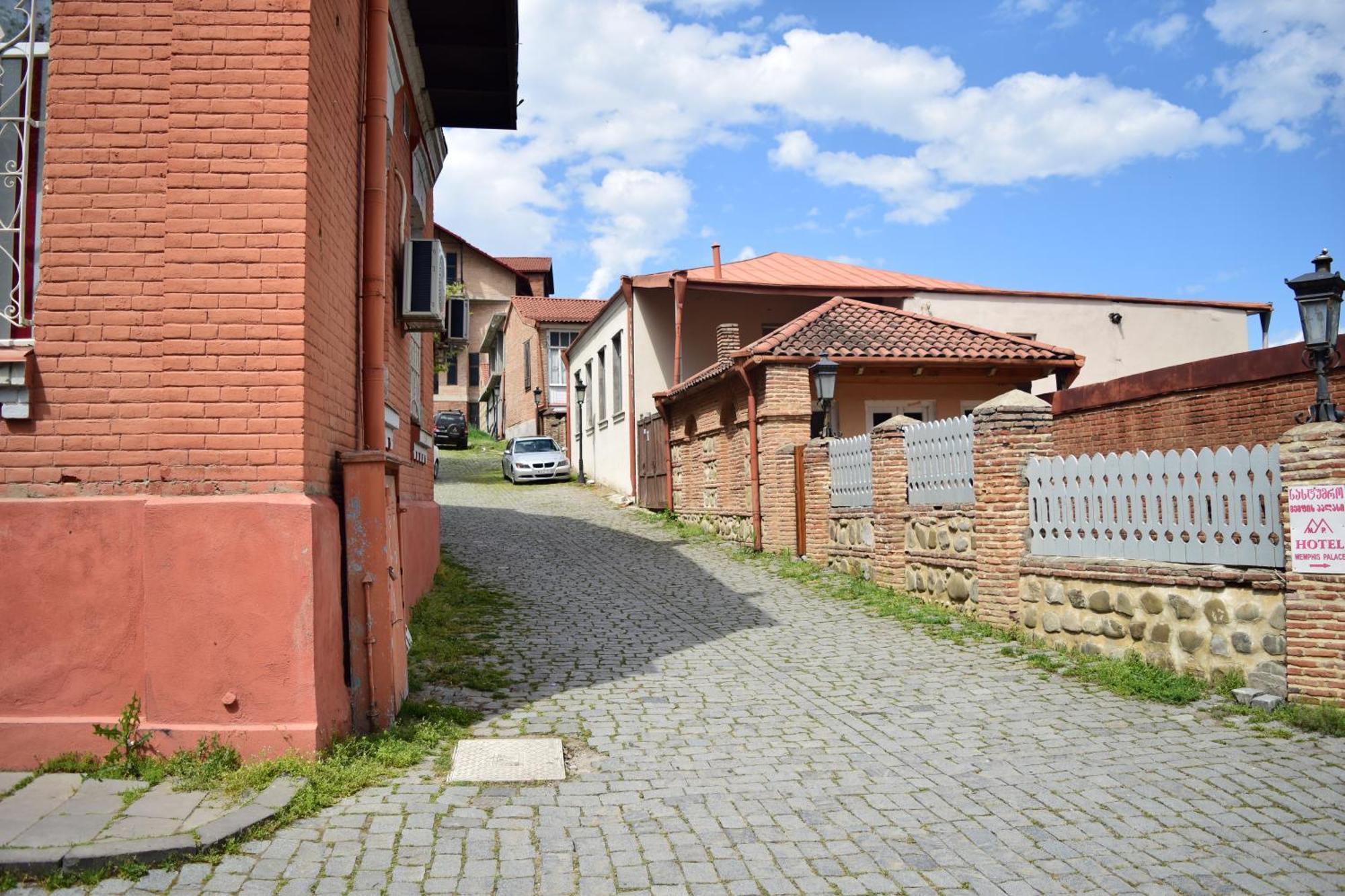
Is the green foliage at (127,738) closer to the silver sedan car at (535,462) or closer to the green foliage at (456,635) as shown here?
the green foliage at (456,635)

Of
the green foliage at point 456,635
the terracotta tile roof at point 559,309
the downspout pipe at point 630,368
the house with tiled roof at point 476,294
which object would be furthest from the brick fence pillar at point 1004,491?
the house with tiled roof at point 476,294

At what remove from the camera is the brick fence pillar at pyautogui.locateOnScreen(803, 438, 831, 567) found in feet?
44.8

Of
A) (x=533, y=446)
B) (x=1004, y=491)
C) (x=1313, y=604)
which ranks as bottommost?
(x=1313, y=604)

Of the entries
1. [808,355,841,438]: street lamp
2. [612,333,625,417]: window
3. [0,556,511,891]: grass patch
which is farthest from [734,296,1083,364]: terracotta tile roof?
[0,556,511,891]: grass patch

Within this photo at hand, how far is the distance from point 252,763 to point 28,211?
3058 mm

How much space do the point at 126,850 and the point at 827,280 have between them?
856 inches

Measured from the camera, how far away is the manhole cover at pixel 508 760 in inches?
197

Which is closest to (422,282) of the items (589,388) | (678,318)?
(678,318)

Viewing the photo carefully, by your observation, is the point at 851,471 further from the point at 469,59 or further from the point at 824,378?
the point at 469,59

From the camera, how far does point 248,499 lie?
4.84 m

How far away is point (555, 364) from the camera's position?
37.7m

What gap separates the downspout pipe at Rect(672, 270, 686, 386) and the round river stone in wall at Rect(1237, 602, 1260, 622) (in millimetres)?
15255

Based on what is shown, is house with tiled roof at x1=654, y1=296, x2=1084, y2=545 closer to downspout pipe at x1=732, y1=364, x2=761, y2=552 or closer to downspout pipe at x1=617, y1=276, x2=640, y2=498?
downspout pipe at x1=732, y1=364, x2=761, y2=552

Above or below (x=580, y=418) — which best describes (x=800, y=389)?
→ below
